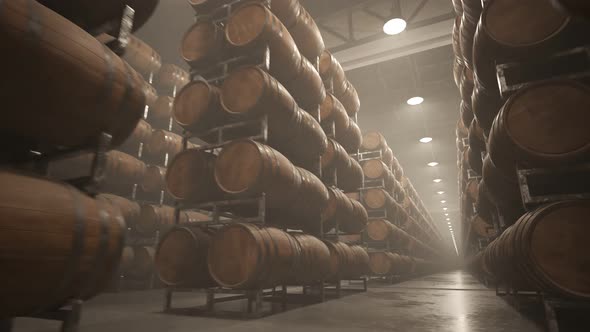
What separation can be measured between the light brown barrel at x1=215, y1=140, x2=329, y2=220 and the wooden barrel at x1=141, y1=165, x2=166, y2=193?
3508mm

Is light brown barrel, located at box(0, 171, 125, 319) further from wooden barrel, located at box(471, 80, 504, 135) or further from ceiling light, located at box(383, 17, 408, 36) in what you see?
ceiling light, located at box(383, 17, 408, 36)

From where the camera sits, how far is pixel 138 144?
24.3 feet

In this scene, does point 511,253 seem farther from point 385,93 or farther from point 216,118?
point 385,93

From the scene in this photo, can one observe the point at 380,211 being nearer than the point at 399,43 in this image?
No

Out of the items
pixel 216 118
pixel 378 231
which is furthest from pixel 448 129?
pixel 216 118

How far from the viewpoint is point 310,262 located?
15.3 ft

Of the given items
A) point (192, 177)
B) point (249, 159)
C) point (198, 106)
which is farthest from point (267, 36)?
point (192, 177)

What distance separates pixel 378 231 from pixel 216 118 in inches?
245

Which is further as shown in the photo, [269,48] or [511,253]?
[269,48]

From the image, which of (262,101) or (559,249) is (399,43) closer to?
(262,101)

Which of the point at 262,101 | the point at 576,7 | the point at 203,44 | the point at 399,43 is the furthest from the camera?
the point at 399,43

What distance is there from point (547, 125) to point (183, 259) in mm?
3664

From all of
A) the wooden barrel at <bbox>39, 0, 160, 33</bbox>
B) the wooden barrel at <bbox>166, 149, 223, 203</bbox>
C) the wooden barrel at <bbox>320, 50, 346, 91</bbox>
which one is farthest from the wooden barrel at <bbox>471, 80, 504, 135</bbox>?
the wooden barrel at <bbox>320, 50, 346, 91</bbox>

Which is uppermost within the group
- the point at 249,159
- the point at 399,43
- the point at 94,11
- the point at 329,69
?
the point at 399,43
